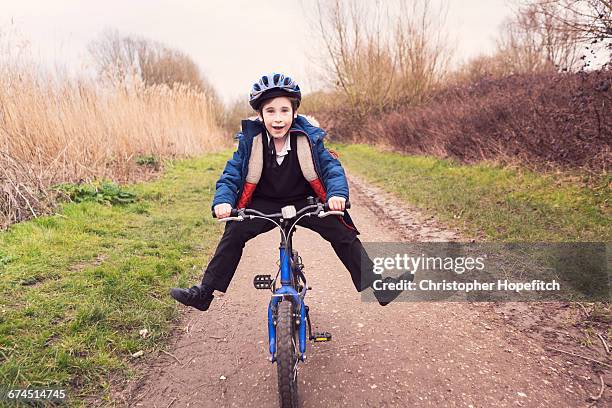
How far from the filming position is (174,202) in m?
7.29

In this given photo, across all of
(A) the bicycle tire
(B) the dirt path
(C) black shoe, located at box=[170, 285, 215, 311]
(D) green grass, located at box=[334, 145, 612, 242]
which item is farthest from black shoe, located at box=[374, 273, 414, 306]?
(D) green grass, located at box=[334, 145, 612, 242]

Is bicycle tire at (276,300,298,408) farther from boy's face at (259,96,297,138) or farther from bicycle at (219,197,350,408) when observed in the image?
boy's face at (259,96,297,138)

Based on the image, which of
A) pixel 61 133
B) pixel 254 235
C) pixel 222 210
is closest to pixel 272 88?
pixel 222 210

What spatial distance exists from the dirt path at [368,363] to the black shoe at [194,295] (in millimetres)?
432

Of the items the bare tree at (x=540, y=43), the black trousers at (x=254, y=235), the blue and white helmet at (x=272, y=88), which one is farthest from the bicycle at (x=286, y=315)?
the bare tree at (x=540, y=43)

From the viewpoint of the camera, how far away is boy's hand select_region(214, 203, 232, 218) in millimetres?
2322

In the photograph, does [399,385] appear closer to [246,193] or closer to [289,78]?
[246,193]

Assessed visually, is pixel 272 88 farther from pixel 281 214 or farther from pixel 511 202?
pixel 511 202

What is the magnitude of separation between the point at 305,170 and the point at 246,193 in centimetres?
45

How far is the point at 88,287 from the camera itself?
3551 mm

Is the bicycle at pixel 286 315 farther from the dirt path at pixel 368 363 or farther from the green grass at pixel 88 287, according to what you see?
the green grass at pixel 88 287

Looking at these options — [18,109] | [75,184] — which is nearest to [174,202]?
[75,184]

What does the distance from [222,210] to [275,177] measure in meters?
0.61

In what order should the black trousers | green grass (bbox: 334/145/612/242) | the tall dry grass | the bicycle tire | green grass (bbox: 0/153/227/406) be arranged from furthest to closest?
the tall dry grass
green grass (bbox: 334/145/612/242)
the black trousers
green grass (bbox: 0/153/227/406)
the bicycle tire
